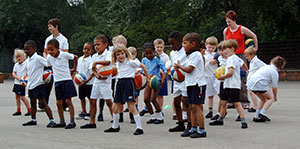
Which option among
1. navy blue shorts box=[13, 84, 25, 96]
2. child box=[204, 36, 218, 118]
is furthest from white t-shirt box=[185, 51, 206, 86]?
navy blue shorts box=[13, 84, 25, 96]

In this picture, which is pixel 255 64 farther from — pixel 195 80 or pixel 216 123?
pixel 195 80

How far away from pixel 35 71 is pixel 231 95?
3.81 m

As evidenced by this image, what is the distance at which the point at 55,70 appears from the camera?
9453 mm

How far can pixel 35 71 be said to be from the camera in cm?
991

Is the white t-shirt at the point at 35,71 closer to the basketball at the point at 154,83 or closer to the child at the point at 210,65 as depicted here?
the basketball at the point at 154,83

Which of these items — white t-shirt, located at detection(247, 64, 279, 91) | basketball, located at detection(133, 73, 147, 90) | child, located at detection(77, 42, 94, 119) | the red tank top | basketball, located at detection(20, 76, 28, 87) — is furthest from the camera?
basketball, located at detection(20, 76, 28, 87)

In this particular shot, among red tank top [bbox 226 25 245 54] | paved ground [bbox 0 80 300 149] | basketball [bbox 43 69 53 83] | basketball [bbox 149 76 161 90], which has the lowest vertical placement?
paved ground [bbox 0 80 300 149]

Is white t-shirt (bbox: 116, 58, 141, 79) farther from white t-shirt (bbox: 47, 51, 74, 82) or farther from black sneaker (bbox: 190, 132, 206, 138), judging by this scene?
black sneaker (bbox: 190, 132, 206, 138)

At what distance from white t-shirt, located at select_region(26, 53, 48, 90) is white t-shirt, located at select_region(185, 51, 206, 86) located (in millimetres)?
3283

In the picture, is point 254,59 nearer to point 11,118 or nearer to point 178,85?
point 178,85

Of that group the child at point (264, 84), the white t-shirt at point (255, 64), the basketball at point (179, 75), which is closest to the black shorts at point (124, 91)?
the basketball at point (179, 75)

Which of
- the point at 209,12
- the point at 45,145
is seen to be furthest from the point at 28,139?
the point at 209,12

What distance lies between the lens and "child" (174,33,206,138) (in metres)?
7.84

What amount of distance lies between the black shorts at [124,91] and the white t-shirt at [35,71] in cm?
192
